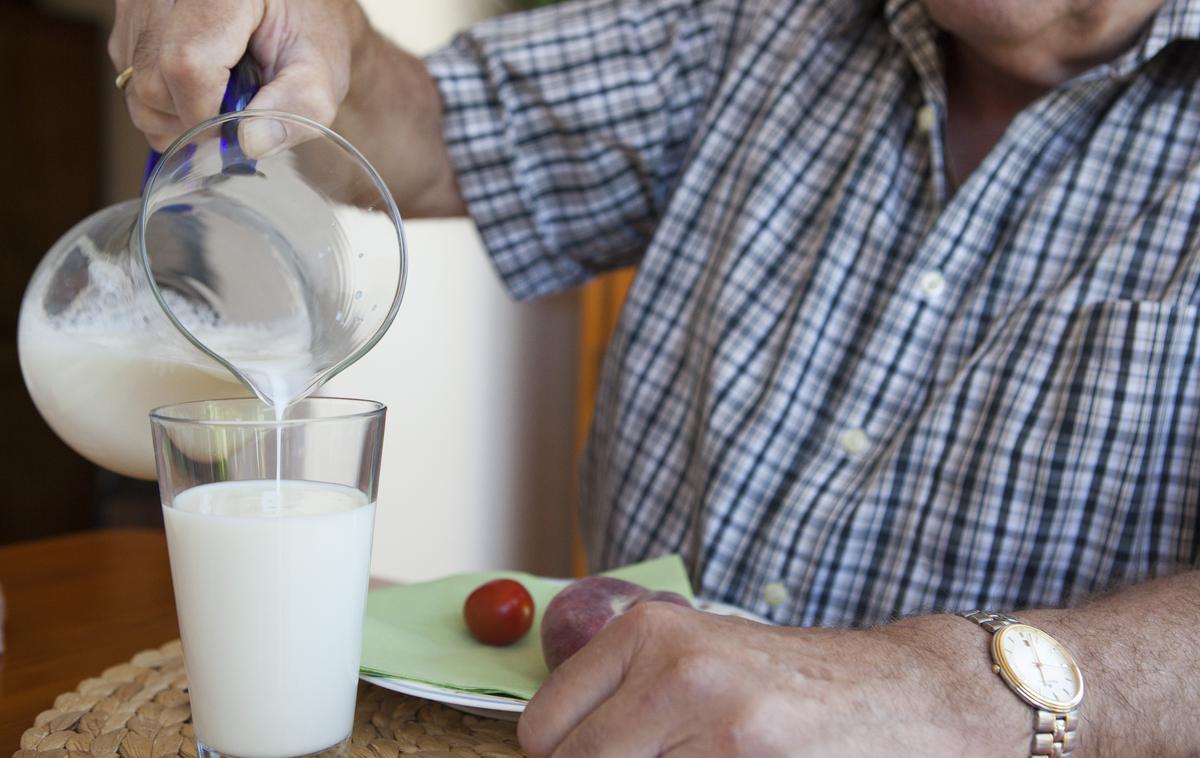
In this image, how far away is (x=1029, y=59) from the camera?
3.91 feet

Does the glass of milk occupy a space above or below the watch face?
above

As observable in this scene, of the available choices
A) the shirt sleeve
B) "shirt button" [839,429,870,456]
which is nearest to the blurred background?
the shirt sleeve

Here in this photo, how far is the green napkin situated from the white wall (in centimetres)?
152

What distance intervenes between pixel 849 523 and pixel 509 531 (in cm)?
182

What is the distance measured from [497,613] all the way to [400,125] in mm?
675

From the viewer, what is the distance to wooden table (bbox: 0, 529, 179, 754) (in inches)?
33.3

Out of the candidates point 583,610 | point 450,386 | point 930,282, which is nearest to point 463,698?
point 583,610

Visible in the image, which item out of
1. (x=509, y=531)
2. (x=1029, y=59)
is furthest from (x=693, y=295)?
(x=509, y=531)

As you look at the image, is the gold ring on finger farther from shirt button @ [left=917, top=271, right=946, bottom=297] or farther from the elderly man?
shirt button @ [left=917, top=271, right=946, bottom=297]

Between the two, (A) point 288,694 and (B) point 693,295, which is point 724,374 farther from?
(A) point 288,694

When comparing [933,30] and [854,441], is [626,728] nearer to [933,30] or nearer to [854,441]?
[854,441]

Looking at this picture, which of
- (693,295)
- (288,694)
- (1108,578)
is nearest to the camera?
(288,694)

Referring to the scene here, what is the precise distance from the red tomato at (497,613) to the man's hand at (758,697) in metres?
0.24

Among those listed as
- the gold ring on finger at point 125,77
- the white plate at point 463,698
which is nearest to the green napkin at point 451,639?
the white plate at point 463,698
